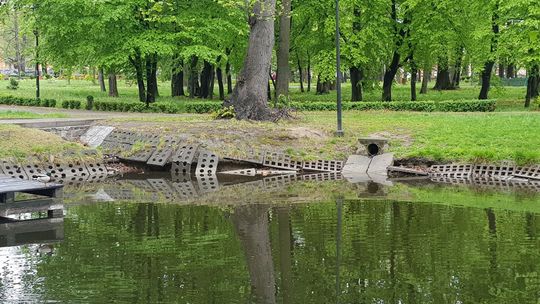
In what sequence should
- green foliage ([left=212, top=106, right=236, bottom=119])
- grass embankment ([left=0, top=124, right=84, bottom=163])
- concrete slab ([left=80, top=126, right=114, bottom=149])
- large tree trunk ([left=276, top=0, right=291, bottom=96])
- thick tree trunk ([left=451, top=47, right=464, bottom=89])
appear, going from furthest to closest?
thick tree trunk ([left=451, top=47, right=464, bottom=89]), large tree trunk ([left=276, top=0, right=291, bottom=96]), green foliage ([left=212, top=106, right=236, bottom=119]), concrete slab ([left=80, top=126, right=114, bottom=149]), grass embankment ([left=0, top=124, right=84, bottom=163])

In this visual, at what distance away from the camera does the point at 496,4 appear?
36844 millimetres

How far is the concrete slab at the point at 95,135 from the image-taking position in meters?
24.9

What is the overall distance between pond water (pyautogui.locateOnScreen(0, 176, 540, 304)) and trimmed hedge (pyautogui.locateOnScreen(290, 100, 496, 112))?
51.0 feet

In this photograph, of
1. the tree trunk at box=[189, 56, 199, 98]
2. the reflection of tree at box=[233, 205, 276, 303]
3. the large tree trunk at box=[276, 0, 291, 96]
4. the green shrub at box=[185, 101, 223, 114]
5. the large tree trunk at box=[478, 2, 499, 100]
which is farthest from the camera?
the tree trunk at box=[189, 56, 199, 98]

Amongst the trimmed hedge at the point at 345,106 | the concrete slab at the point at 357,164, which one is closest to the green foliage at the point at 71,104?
the trimmed hedge at the point at 345,106

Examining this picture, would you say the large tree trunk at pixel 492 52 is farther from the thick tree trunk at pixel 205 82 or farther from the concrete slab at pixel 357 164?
the concrete slab at pixel 357 164

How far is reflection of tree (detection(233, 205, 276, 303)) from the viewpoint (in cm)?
998

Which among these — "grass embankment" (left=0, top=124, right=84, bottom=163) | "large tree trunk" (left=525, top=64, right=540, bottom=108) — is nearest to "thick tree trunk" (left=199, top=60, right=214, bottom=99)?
"large tree trunk" (left=525, top=64, right=540, bottom=108)

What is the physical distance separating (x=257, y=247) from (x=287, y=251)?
1.96ft

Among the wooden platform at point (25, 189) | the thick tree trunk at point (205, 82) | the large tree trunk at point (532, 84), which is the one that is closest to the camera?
the wooden platform at point (25, 189)

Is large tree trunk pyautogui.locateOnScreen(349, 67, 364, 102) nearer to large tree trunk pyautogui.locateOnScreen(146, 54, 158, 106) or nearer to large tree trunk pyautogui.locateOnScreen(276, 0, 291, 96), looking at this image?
large tree trunk pyautogui.locateOnScreen(276, 0, 291, 96)

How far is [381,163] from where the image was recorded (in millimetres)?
22828

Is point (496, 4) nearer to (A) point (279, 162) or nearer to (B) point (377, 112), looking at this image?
(B) point (377, 112)

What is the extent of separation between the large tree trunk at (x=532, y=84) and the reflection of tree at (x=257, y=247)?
23707mm
